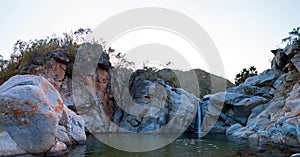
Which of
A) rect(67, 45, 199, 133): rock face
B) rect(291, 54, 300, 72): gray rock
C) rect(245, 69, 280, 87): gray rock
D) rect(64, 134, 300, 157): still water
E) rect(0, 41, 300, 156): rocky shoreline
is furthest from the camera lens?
rect(245, 69, 280, 87): gray rock

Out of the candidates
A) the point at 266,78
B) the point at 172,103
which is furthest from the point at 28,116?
the point at 266,78

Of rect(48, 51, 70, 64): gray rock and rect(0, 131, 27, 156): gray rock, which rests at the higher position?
rect(48, 51, 70, 64): gray rock

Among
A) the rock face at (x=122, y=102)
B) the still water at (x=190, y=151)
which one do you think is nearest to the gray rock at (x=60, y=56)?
the rock face at (x=122, y=102)

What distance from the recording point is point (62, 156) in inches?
430

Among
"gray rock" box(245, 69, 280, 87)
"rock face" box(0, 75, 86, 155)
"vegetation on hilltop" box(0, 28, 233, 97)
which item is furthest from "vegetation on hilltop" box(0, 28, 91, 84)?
"gray rock" box(245, 69, 280, 87)

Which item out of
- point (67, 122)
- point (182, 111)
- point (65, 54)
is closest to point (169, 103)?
point (182, 111)

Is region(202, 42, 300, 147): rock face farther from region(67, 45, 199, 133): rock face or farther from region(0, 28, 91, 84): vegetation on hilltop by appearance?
region(0, 28, 91, 84): vegetation on hilltop

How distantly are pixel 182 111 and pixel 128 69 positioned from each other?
1149cm

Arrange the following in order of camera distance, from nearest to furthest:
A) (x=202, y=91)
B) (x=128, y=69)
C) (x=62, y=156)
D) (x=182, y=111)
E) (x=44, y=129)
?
(x=62, y=156), (x=44, y=129), (x=182, y=111), (x=128, y=69), (x=202, y=91)

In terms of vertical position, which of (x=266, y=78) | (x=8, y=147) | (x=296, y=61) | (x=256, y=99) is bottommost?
(x=8, y=147)

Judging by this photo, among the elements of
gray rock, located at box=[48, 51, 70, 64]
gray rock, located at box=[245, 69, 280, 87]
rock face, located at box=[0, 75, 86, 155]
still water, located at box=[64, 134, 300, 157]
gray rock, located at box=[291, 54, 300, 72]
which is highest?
gray rock, located at box=[48, 51, 70, 64]

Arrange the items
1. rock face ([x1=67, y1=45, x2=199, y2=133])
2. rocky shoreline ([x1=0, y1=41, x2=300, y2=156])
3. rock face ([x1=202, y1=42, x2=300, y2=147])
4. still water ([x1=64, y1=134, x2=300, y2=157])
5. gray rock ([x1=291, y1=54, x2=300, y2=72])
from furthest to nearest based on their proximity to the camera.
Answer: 1. rock face ([x1=67, y1=45, x2=199, y2=133])
2. gray rock ([x1=291, y1=54, x2=300, y2=72])
3. rock face ([x1=202, y1=42, x2=300, y2=147])
4. rocky shoreline ([x1=0, y1=41, x2=300, y2=156])
5. still water ([x1=64, y1=134, x2=300, y2=157])

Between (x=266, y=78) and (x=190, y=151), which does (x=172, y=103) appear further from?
(x=190, y=151)

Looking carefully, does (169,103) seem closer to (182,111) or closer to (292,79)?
(182,111)
